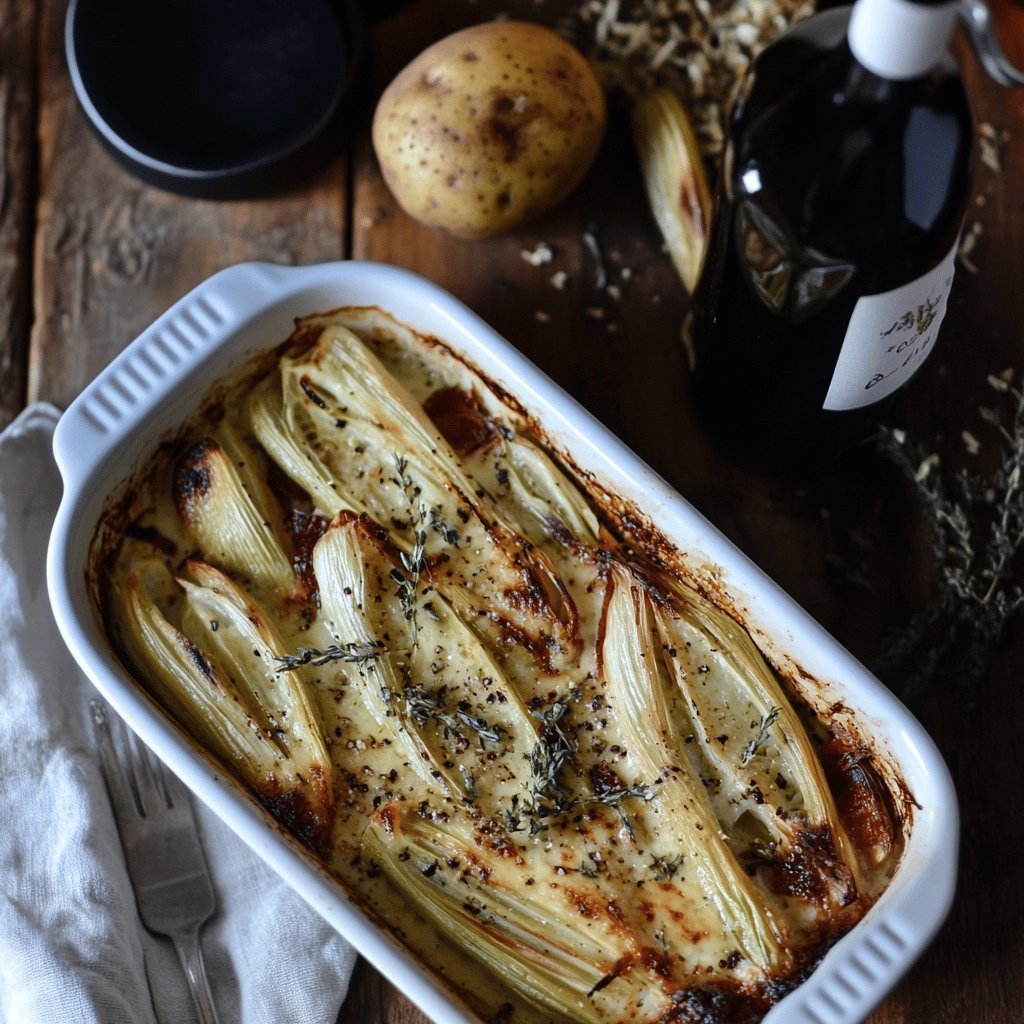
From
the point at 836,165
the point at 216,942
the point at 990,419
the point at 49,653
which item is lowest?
the point at 216,942

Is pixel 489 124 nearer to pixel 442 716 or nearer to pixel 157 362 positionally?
pixel 157 362

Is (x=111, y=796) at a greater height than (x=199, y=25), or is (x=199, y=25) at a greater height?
A: (x=199, y=25)

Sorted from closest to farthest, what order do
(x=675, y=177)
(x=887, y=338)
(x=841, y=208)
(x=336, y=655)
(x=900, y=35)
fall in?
(x=900, y=35) → (x=841, y=208) → (x=887, y=338) → (x=336, y=655) → (x=675, y=177)

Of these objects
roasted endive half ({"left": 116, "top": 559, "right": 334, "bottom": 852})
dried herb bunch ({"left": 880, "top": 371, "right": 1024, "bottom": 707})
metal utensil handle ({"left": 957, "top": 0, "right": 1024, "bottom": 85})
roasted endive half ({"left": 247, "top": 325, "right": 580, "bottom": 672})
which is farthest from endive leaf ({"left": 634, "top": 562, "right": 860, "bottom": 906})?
metal utensil handle ({"left": 957, "top": 0, "right": 1024, "bottom": 85})

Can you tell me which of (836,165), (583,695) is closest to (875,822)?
(583,695)

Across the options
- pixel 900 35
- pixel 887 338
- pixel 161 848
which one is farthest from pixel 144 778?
pixel 900 35

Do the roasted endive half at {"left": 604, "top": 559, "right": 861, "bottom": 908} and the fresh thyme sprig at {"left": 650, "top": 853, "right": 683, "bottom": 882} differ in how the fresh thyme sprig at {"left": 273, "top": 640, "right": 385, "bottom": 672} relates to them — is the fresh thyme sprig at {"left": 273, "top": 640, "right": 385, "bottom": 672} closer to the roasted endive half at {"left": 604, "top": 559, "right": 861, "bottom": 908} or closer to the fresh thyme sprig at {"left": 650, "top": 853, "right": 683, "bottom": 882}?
the roasted endive half at {"left": 604, "top": 559, "right": 861, "bottom": 908}

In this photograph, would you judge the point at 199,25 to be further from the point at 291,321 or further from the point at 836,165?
the point at 836,165
